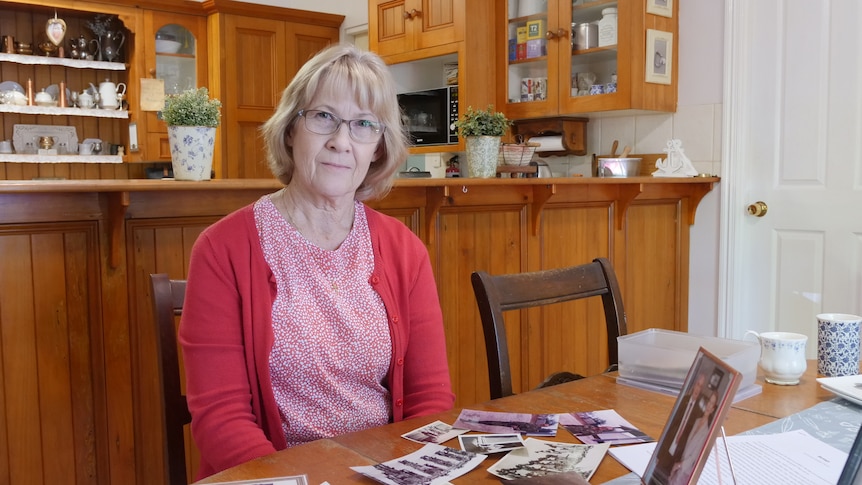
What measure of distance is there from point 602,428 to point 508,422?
145 millimetres

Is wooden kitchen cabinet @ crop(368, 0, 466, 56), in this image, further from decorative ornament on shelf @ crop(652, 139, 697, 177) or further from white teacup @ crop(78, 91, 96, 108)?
white teacup @ crop(78, 91, 96, 108)

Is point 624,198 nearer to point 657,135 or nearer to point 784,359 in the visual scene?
point 657,135

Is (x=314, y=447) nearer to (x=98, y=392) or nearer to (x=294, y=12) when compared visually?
(x=98, y=392)

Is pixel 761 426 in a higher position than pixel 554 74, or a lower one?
lower

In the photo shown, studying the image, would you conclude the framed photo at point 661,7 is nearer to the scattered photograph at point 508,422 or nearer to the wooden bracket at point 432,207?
the wooden bracket at point 432,207

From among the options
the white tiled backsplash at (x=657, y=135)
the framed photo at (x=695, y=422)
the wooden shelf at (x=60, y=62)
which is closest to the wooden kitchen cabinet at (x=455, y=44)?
the white tiled backsplash at (x=657, y=135)

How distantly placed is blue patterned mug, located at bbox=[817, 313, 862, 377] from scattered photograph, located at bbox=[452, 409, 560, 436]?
599 millimetres

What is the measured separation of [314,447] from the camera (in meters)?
1.09

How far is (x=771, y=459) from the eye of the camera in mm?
1039

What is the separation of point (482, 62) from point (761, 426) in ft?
9.68

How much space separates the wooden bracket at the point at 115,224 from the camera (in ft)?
6.35

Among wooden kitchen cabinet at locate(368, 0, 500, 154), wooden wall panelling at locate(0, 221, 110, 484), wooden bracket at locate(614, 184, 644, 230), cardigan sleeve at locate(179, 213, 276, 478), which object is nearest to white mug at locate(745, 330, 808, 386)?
cardigan sleeve at locate(179, 213, 276, 478)

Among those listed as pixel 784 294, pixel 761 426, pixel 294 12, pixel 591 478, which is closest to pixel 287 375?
pixel 591 478

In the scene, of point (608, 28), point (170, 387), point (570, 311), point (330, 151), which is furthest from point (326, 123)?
point (608, 28)
